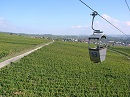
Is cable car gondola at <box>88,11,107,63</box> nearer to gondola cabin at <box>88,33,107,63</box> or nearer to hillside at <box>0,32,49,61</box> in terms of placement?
gondola cabin at <box>88,33,107,63</box>

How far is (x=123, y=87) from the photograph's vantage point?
2903 cm

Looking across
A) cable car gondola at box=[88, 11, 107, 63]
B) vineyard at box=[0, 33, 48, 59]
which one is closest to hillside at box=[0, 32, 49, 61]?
vineyard at box=[0, 33, 48, 59]

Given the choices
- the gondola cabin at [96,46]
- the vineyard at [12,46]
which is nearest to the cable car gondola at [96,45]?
the gondola cabin at [96,46]

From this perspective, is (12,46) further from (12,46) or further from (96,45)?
(96,45)

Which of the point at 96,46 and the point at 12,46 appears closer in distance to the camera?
the point at 96,46

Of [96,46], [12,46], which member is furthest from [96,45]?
[12,46]

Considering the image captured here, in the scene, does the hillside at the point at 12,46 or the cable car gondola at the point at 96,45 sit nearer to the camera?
the cable car gondola at the point at 96,45

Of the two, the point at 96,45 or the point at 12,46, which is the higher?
the point at 96,45

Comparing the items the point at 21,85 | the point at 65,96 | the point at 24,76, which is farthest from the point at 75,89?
the point at 24,76

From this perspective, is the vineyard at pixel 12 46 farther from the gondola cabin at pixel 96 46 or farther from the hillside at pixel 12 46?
the gondola cabin at pixel 96 46

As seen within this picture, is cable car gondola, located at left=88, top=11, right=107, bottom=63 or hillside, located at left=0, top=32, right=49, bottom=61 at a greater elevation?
cable car gondola, located at left=88, top=11, right=107, bottom=63

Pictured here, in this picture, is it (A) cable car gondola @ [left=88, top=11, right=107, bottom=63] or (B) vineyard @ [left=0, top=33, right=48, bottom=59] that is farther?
(B) vineyard @ [left=0, top=33, right=48, bottom=59]

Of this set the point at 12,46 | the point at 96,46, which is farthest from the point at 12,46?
the point at 96,46

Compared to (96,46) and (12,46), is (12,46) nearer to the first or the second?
(12,46)
